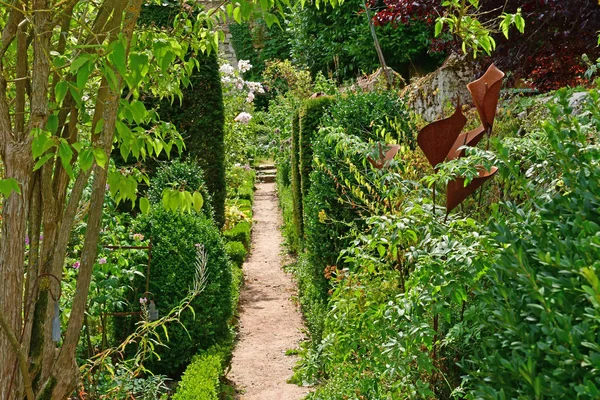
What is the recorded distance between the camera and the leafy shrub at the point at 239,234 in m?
9.88

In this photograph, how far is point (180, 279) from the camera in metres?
5.29

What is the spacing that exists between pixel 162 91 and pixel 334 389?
2.01 metres

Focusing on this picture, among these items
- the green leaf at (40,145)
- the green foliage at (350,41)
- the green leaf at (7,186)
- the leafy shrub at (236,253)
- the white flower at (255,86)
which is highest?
the green foliage at (350,41)

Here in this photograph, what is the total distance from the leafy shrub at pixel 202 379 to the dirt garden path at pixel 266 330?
0.47m

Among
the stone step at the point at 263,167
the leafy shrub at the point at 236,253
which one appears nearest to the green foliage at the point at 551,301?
the leafy shrub at the point at 236,253

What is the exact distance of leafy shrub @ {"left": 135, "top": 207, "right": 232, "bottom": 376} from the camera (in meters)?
5.25

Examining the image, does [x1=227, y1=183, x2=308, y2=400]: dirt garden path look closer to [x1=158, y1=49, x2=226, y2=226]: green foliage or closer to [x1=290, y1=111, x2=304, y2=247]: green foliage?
[x1=290, y1=111, x2=304, y2=247]: green foliage

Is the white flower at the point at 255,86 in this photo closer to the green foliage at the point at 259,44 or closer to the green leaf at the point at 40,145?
the green foliage at the point at 259,44

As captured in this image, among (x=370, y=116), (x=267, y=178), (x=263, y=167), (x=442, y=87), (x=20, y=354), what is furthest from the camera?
(x=263, y=167)

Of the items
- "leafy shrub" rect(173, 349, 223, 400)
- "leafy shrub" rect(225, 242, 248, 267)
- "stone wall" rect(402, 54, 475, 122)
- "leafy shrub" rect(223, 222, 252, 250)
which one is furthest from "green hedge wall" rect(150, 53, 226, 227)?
"leafy shrub" rect(173, 349, 223, 400)

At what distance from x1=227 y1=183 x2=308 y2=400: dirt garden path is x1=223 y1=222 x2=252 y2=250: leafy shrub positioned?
11.7 inches

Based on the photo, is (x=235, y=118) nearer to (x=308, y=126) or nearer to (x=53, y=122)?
(x=308, y=126)

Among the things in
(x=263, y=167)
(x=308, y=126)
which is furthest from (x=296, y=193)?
(x=263, y=167)

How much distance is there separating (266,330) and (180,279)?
6.57ft
